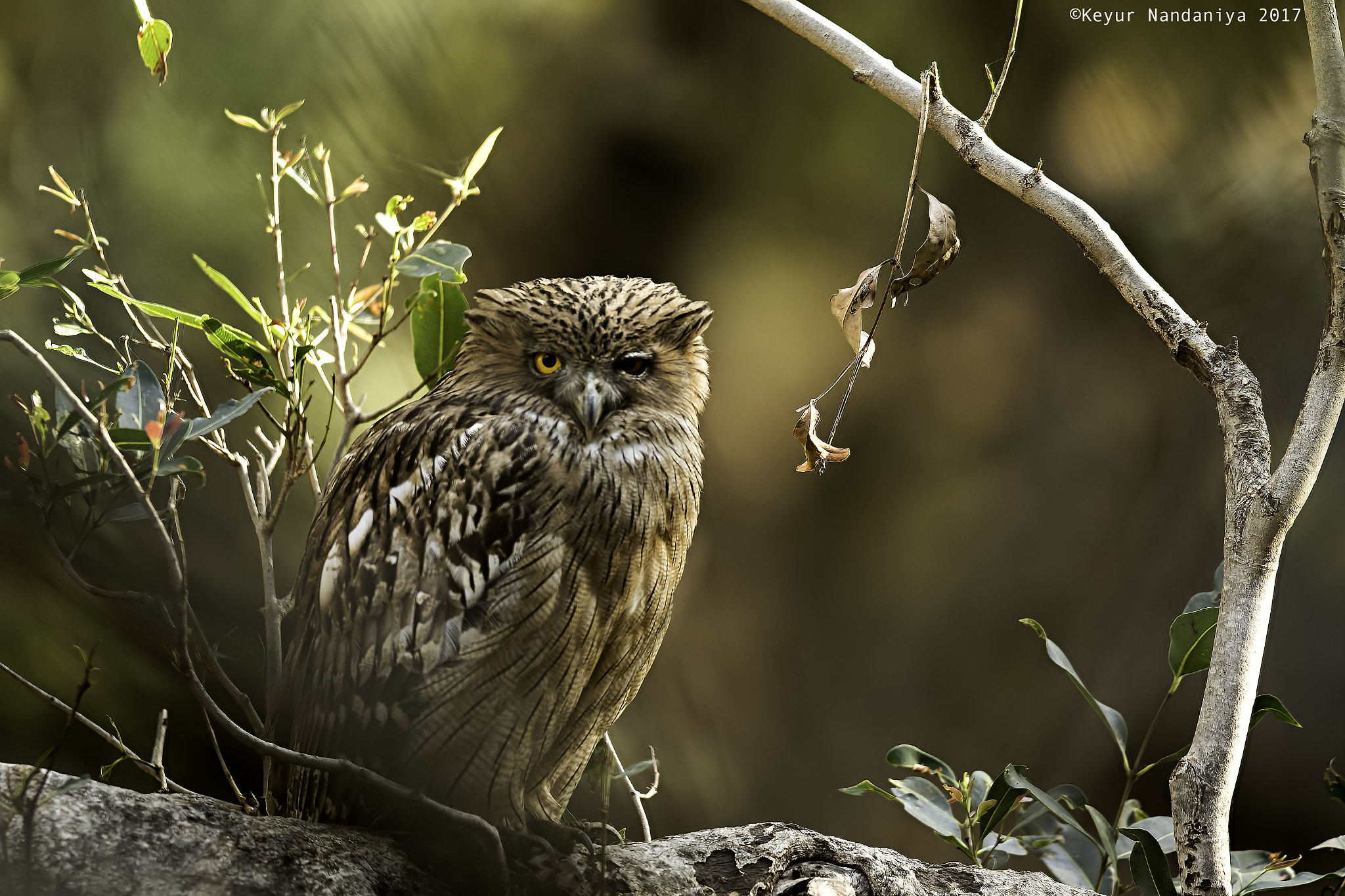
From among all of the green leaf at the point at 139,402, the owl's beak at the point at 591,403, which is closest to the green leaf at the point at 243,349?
the green leaf at the point at 139,402

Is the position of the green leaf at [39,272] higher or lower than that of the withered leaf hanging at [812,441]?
lower

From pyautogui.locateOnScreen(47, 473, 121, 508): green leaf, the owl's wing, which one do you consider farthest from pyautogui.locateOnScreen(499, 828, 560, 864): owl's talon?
pyautogui.locateOnScreen(47, 473, 121, 508): green leaf

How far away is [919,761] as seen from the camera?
1331 mm

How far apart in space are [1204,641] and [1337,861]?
2.09 meters

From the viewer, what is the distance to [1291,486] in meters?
0.92

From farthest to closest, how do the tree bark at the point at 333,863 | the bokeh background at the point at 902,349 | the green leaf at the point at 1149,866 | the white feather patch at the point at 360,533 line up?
the bokeh background at the point at 902,349, the white feather patch at the point at 360,533, the green leaf at the point at 1149,866, the tree bark at the point at 333,863

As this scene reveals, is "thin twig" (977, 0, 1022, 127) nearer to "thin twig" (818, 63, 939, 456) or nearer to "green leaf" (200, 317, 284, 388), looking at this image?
"thin twig" (818, 63, 939, 456)

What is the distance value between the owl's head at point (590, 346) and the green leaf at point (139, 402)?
414 millimetres

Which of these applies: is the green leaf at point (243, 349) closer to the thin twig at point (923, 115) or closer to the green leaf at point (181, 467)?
the green leaf at point (181, 467)

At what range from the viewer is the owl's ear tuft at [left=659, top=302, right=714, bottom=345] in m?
1.27

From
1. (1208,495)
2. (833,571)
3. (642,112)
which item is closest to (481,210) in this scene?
(642,112)

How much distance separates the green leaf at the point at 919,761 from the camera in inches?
51.5

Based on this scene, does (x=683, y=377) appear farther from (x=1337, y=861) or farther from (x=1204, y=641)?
(x=1337, y=861)

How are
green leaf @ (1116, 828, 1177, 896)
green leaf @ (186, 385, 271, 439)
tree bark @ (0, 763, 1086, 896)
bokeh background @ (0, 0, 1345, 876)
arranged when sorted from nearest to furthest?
tree bark @ (0, 763, 1086, 896) < green leaf @ (186, 385, 271, 439) < green leaf @ (1116, 828, 1177, 896) < bokeh background @ (0, 0, 1345, 876)
